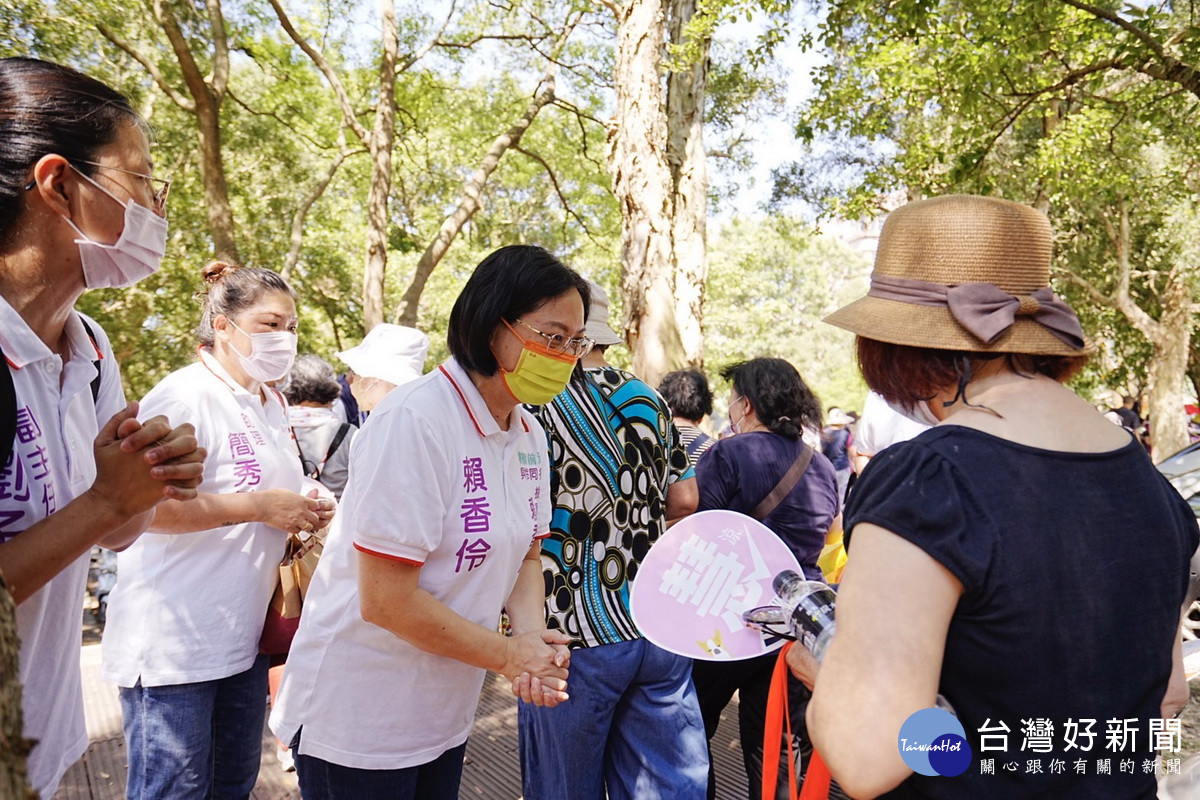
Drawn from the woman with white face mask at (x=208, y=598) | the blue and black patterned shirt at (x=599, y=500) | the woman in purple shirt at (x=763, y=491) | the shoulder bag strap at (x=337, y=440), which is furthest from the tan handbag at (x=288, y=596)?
the woman in purple shirt at (x=763, y=491)

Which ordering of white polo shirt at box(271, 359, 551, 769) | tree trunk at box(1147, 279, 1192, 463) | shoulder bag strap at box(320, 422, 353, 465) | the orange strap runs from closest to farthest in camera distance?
the orange strap
white polo shirt at box(271, 359, 551, 769)
shoulder bag strap at box(320, 422, 353, 465)
tree trunk at box(1147, 279, 1192, 463)

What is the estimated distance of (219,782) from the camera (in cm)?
221

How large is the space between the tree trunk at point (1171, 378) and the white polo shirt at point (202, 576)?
1646 centimetres

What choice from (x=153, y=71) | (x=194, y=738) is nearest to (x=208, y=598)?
(x=194, y=738)

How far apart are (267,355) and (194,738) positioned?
1.12 m

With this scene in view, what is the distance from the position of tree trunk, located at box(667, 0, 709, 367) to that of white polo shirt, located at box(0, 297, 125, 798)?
13.8ft

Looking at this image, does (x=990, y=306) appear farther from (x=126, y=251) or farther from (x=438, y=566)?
(x=126, y=251)

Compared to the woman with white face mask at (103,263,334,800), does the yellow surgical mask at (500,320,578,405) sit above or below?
above

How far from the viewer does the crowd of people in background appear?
113 cm

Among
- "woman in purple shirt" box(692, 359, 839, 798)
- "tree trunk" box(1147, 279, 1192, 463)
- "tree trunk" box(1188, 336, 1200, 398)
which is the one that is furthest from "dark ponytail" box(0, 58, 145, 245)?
"tree trunk" box(1188, 336, 1200, 398)

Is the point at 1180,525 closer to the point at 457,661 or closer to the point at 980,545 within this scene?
the point at 980,545

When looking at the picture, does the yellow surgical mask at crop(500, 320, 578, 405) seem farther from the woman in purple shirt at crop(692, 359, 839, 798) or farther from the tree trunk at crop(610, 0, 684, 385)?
the tree trunk at crop(610, 0, 684, 385)

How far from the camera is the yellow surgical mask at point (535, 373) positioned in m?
1.86

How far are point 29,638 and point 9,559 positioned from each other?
0.85ft
